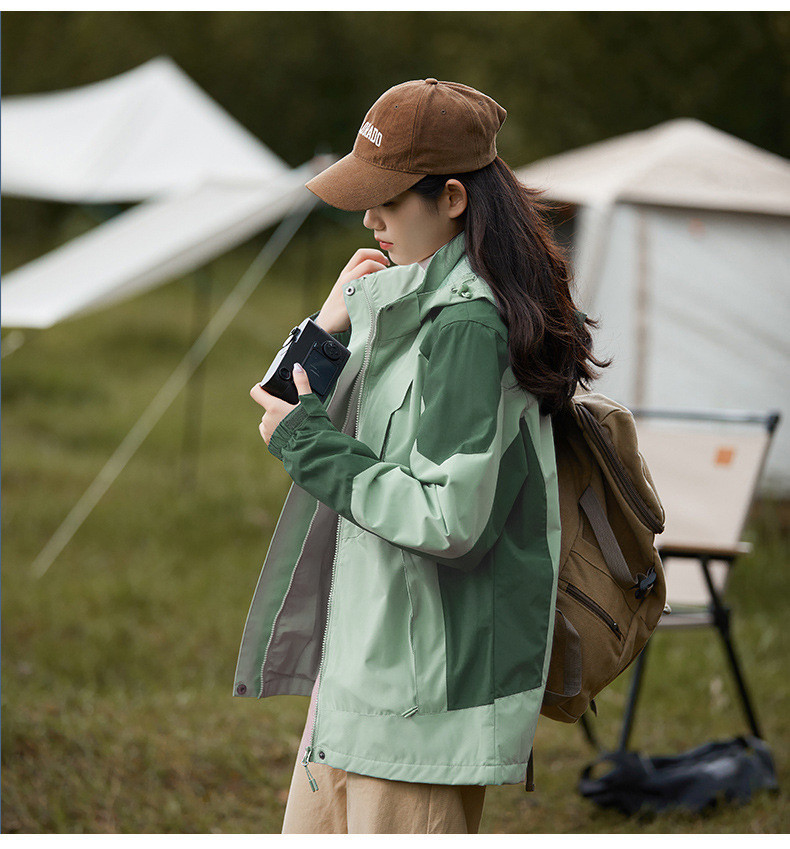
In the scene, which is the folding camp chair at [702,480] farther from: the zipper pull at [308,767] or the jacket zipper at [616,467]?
the zipper pull at [308,767]

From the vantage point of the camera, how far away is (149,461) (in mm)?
7238

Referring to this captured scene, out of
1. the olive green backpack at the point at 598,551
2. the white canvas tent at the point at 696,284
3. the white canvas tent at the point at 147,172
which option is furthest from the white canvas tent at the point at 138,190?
the olive green backpack at the point at 598,551

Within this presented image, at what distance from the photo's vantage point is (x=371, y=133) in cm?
147

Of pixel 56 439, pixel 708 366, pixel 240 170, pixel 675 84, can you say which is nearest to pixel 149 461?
pixel 56 439

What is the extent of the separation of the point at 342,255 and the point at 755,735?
13249 mm

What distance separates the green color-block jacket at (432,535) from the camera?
4.34ft

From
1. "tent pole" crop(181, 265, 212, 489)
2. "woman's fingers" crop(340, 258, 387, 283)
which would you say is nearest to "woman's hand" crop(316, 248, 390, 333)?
"woman's fingers" crop(340, 258, 387, 283)

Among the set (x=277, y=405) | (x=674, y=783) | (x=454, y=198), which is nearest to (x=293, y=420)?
(x=277, y=405)

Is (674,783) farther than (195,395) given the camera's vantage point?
No

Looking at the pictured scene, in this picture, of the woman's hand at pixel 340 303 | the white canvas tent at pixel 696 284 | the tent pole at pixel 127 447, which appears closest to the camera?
the woman's hand at pixel 340 303

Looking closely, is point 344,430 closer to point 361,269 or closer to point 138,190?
point 361,269

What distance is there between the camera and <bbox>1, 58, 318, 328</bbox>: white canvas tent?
4984 mm

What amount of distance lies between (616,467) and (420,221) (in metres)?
0.45

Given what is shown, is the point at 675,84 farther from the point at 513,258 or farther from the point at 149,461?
the point at 513,258
